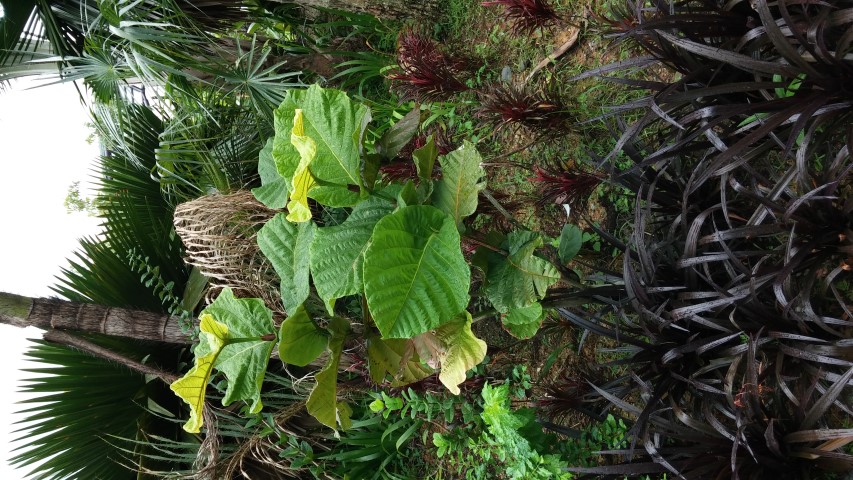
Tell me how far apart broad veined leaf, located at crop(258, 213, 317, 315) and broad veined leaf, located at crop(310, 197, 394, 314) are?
0.30 feet

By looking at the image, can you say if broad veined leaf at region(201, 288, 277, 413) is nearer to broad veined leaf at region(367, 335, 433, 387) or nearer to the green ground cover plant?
the green ground cover plant

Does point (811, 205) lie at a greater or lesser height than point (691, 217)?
greater

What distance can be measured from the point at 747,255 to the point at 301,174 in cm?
108

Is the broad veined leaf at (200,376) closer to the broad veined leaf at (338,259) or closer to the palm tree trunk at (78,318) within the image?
the broad veined leaf at (338,259)

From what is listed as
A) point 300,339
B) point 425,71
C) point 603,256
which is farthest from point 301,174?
point 425,71

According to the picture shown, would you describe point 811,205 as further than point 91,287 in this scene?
No

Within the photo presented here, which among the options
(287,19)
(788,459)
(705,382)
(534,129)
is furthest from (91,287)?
(788,459)

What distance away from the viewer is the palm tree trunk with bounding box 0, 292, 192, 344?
2.24m

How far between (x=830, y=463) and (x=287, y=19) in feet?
10.6

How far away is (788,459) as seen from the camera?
4.95 feet

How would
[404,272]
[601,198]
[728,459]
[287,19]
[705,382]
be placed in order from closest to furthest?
[404,272] < [728,459] < [705,382] < [601,198] < [287,19]

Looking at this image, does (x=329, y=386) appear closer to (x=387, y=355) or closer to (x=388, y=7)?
(x=387, y=355)

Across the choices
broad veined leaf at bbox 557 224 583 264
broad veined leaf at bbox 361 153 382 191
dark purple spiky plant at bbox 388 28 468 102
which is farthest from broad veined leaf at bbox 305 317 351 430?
dark purple spiky plant at bbox 388 28 468 102

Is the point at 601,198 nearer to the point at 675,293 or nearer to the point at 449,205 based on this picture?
the point at 675,293
